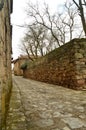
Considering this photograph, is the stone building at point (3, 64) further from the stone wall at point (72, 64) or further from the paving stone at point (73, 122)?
the stone wall at point (72, 64)

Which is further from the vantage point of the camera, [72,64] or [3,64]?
[72,64]

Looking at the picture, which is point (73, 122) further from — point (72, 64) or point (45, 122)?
point (72, 64)

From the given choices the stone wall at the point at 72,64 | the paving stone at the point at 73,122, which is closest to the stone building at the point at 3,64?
the paving stone at the point at 73,122

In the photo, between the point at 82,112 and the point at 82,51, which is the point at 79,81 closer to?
the point at 82,51

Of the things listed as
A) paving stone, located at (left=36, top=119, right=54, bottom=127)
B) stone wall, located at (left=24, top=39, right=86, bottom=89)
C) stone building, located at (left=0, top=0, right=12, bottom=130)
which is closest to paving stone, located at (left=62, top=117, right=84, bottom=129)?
paving stone, located at (left=36, top=119, right=54, bottom=127)

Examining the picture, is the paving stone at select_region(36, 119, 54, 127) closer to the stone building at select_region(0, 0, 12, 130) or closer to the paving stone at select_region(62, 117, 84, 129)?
the paving stone at select_region(62, 117, 84, 129)

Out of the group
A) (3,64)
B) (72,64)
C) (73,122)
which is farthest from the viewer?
(72,64)

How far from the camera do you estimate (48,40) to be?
102ft

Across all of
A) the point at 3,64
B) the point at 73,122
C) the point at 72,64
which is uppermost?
the point at 72,64

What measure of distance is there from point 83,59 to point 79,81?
0.88 m

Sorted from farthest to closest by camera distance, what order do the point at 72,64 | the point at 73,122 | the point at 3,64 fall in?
the point at 72,64 < the point at 3,64 < the point at 73,122

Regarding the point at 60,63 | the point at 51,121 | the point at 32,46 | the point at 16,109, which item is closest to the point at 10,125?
the point at 51,121

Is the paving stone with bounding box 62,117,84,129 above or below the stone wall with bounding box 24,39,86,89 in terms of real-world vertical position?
below

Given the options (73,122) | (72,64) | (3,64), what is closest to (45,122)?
(73,122)
